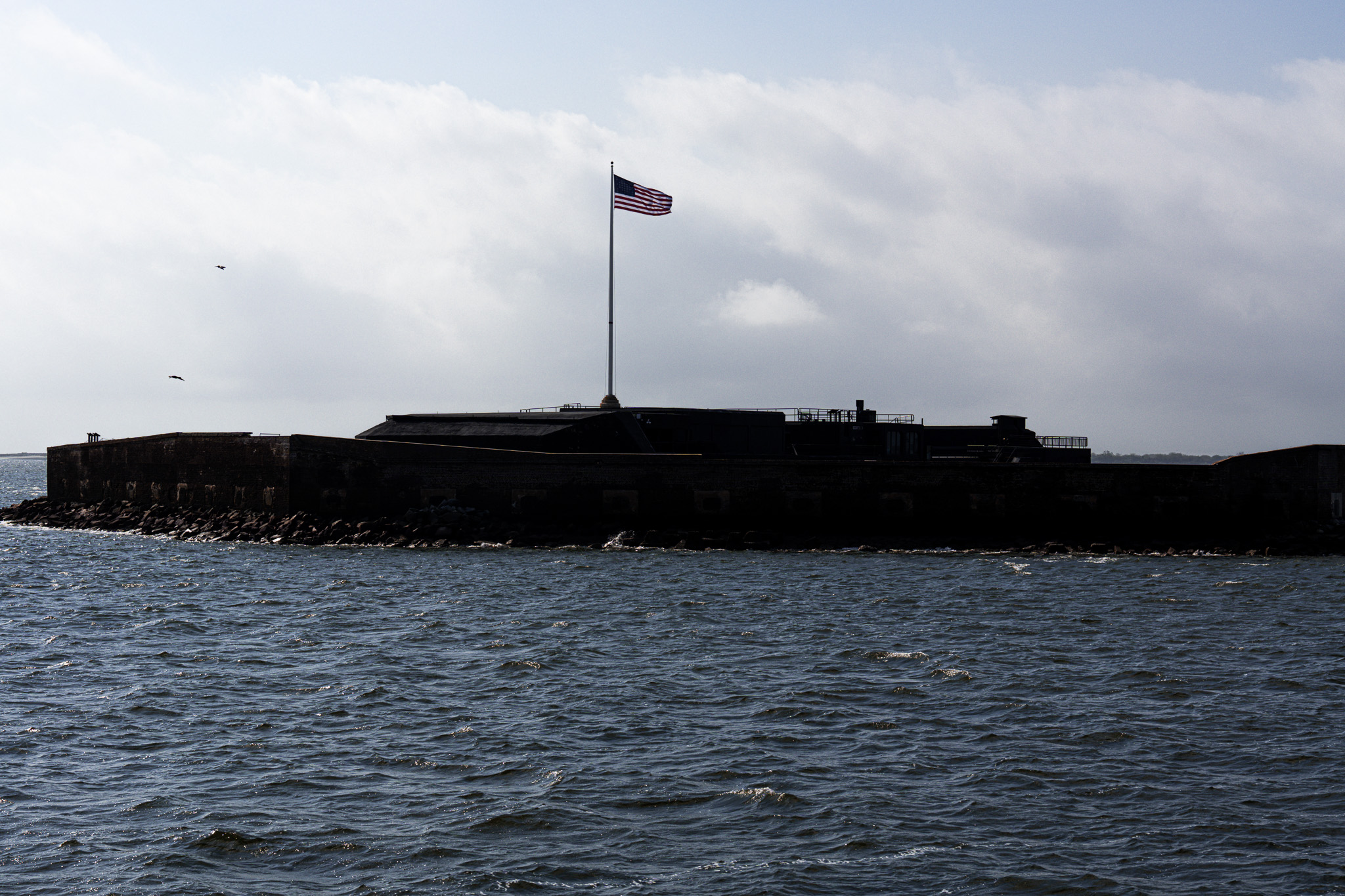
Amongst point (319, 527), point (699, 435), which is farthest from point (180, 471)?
point (699, 435)

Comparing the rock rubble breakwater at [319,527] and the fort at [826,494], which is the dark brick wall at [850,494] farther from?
the rock rubble breakwater at [319,527]

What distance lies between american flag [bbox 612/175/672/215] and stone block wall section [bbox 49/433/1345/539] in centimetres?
1020

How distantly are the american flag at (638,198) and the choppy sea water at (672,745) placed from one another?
20.7 metres

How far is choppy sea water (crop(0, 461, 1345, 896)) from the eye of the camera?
353 inches

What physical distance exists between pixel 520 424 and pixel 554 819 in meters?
31.9

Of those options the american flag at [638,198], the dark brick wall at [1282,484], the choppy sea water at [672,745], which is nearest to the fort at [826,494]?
the dark brick wall at [1282,484]

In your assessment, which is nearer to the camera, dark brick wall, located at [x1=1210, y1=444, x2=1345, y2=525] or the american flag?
dark brick wall, located at [x1=1210, y1=444, x2=1345, y2=525]

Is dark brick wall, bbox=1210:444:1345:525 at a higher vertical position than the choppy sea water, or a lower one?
higher

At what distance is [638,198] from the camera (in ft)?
136

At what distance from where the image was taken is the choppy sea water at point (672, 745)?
897 cm

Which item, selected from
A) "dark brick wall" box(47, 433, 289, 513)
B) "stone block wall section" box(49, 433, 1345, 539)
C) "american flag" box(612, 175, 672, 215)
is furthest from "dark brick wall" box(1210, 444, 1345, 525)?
"dark brick wall" box(47, 433, 289, 513)

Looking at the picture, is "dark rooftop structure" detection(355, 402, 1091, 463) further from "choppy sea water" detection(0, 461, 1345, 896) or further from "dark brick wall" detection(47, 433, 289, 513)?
"choppy sea water" detection(0, 461, 1345, 896)

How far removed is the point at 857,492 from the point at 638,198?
13912mm

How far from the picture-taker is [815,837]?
9.57 m
